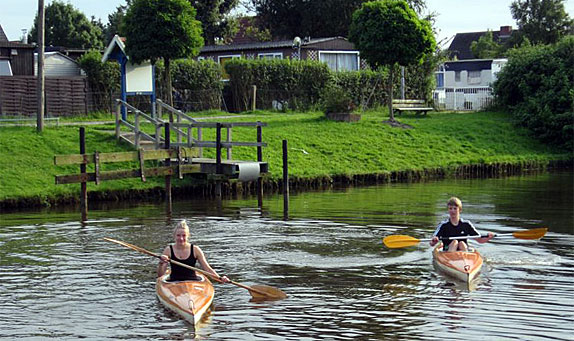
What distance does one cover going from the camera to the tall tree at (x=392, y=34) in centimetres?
4178

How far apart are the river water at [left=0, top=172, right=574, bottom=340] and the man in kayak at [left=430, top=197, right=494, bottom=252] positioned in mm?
643

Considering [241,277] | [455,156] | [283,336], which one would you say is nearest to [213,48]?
[455,156]

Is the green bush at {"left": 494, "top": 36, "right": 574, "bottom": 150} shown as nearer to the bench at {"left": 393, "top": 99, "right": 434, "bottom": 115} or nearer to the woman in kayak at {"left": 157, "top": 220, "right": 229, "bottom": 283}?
the bench at {"left": 393, "top": 99, "right": 434, "bottom": 115}

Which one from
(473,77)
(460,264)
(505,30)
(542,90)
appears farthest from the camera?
(505,30)

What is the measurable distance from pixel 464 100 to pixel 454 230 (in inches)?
1621

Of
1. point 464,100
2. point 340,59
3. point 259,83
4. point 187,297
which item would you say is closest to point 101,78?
point 259,83

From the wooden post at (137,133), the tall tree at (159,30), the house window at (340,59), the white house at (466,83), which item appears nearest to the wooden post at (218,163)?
the wooden post at (137,133)

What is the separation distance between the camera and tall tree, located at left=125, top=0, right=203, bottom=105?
119 ft

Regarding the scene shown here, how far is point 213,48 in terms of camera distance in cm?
6034

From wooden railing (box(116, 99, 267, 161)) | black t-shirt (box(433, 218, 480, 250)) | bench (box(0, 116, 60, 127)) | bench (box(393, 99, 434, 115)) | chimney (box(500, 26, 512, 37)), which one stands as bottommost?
black t-shirt (box(433, 218, 480, 250))

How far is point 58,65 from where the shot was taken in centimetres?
5559

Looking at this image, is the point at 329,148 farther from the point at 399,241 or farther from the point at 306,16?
the point at 306,16

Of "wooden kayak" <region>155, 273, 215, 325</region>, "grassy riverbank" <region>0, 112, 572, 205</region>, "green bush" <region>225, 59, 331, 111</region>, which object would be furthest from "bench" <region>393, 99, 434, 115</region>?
"wooden kayak" <region>155, 273, 215, 325</region>

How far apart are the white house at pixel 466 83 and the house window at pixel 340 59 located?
5.82 meters
